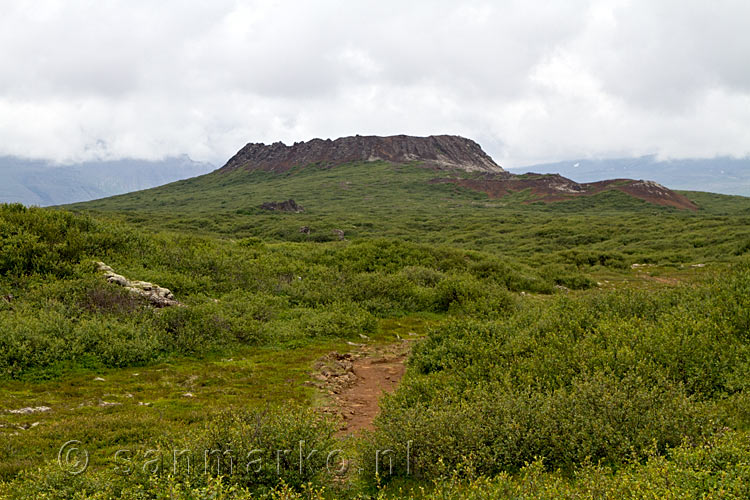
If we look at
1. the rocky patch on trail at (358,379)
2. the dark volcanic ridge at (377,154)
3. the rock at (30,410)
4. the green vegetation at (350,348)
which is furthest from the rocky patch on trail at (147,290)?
the dark volcanic ridge at (377,154)

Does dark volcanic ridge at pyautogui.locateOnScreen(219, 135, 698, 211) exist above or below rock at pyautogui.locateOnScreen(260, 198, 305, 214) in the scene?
above

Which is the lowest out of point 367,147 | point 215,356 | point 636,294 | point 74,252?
point 215,356

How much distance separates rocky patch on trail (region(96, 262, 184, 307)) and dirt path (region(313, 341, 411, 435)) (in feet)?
18.9

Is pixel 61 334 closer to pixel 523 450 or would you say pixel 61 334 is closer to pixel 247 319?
pixel 247 319

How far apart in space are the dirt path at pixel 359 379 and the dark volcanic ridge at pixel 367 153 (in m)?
154

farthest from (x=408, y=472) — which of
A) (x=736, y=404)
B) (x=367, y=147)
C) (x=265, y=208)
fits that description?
(x=367, y=147)

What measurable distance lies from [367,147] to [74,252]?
553 feet

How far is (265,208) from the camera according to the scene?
85.3 m

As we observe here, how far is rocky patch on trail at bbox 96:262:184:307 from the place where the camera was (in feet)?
46.3

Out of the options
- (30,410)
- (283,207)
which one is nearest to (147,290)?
(30,410)

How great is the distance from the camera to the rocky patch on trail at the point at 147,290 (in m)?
14.1
